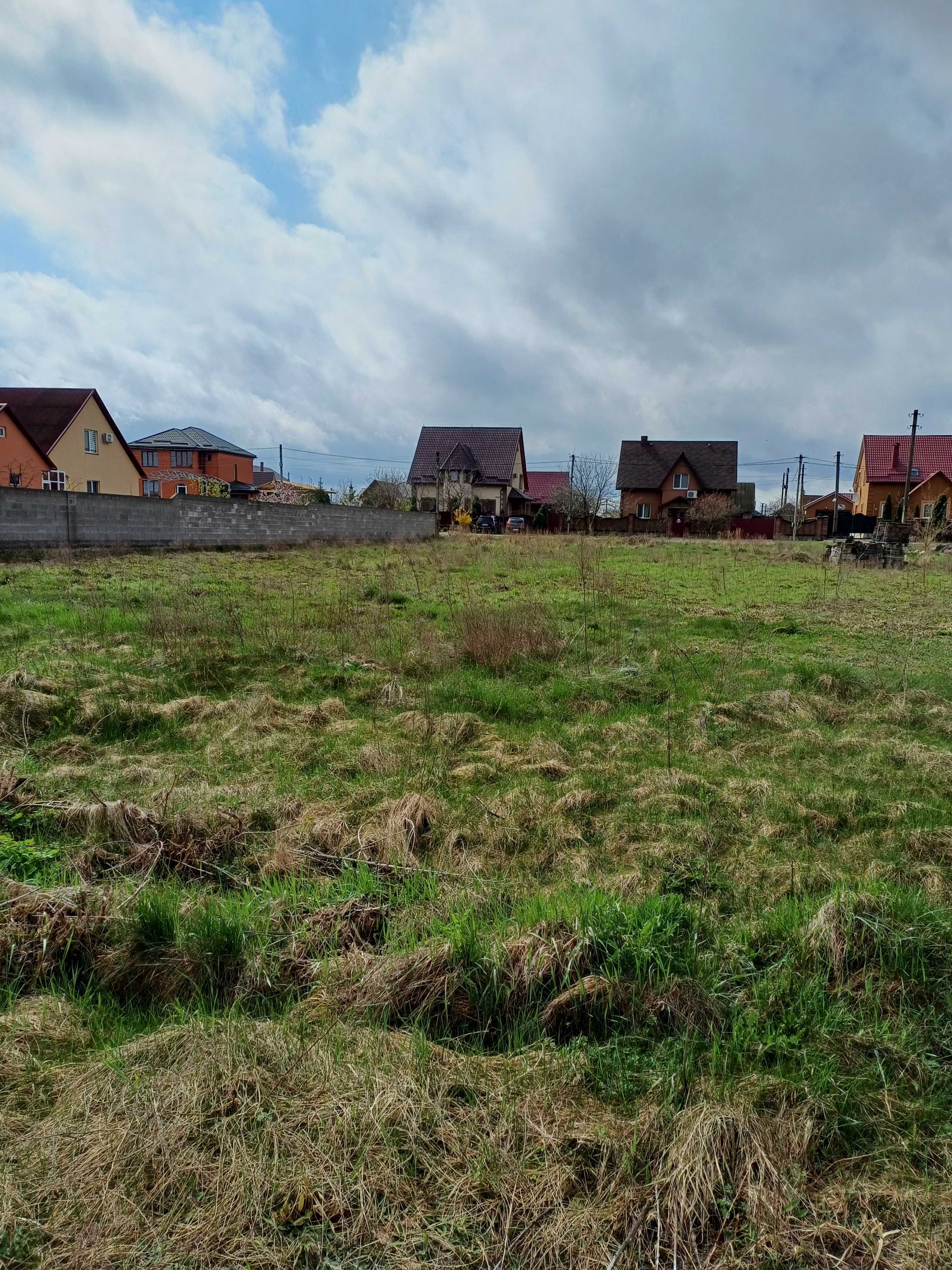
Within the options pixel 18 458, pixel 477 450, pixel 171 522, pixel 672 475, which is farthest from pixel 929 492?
pixel 18 458

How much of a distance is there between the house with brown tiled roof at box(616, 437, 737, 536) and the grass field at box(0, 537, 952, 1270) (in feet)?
184

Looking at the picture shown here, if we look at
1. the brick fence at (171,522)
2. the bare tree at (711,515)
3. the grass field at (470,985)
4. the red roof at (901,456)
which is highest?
the red roof at (901,456)

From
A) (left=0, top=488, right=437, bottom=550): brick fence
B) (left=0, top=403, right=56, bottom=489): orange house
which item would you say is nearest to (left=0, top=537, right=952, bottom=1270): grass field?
(left=0, top=488, right=437, bottom=550): brick fence

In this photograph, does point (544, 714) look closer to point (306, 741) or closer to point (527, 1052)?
point (306, 741)

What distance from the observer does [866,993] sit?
290 cm

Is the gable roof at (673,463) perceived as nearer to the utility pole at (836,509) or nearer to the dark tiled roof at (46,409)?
the utility pole at (836,509)

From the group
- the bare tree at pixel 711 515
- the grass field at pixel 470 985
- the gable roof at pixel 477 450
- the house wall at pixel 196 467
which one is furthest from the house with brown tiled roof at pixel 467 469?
the grass field at pixel 470 985

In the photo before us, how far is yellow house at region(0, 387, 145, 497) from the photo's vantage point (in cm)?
4216

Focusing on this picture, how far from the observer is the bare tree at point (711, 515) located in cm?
5184

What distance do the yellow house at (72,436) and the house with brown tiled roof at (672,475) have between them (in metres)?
39.0

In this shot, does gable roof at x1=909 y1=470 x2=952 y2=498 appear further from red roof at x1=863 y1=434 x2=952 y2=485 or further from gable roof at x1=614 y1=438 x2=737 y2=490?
gable roof at x1=614 y1=438 x2=737 y2=490

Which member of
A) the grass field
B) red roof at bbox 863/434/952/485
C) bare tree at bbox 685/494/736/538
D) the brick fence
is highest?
red roof at bbox 863/434/952/485

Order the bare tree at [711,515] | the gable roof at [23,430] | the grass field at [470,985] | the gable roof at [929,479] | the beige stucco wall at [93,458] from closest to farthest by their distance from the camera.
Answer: the grass field at [470,985], the gable roof at [23,430], the beige stucco wall at [93,458], the bare tree at [711,515], the gable roof at [929,479]

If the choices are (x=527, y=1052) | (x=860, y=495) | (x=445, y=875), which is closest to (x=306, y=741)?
(x=445, y=875)
